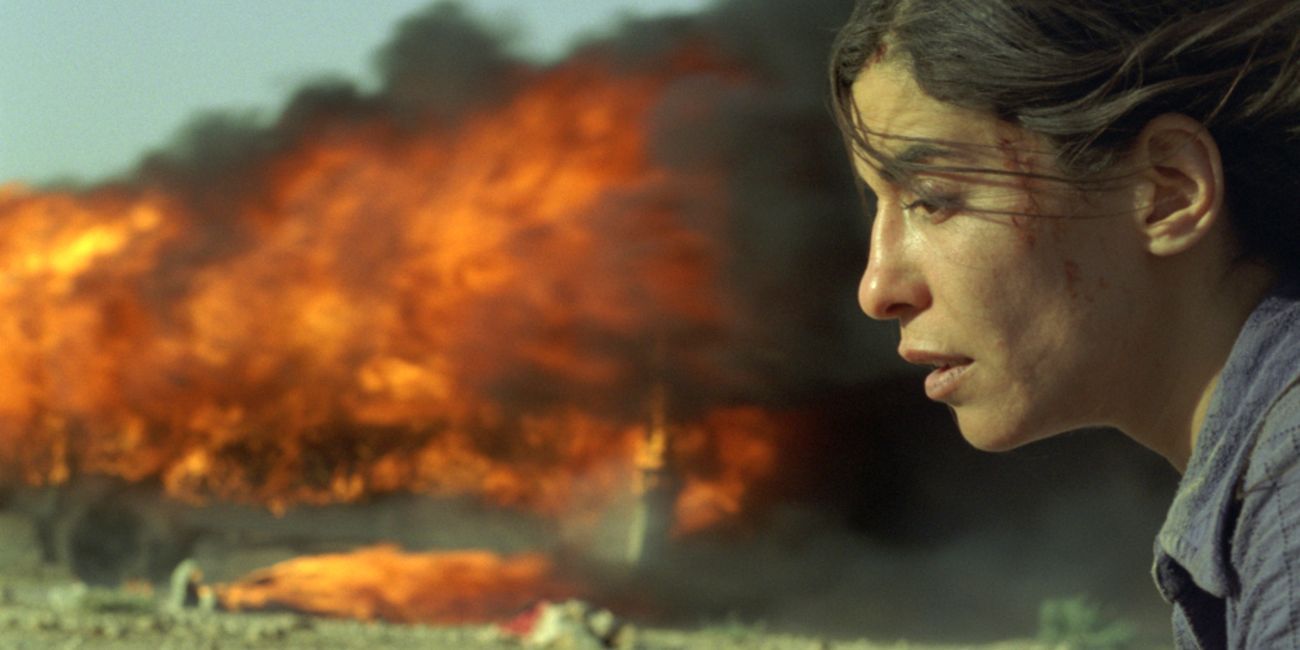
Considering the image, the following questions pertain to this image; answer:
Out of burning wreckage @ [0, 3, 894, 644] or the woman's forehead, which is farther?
burning wreckage @ [0, 3, 894, 644]

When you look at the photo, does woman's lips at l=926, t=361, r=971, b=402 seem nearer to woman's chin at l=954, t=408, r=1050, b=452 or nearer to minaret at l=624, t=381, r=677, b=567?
woman's chin at l=954, t=408, r=1050, b=452

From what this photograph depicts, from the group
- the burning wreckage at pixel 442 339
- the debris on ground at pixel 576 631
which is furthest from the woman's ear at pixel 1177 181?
the burning wreckage at pixel 442 339

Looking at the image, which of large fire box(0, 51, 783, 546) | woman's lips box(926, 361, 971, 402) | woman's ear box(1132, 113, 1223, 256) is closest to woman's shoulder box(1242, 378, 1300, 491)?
woman's ear box(1132, 113, 1223, 256)

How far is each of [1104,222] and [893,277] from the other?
0.20 metres

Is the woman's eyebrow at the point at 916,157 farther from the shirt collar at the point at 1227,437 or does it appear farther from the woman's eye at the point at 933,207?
the shirt collar at the point at 1227,437

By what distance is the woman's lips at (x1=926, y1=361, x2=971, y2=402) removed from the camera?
1.40m

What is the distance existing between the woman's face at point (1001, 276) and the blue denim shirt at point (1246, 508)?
0.13 metres

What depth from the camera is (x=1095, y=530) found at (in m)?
9.46

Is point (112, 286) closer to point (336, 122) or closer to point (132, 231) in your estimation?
point (132, 231)

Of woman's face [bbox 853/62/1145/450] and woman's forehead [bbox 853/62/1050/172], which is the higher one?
woman's forehead [bbox 853/62/1050/172]

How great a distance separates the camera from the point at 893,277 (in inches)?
55.6

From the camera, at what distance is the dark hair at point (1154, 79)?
4.17 feet

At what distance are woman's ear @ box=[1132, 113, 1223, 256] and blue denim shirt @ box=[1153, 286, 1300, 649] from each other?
94mm

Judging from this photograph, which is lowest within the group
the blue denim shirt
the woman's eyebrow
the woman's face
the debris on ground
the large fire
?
the blue denim shirt
